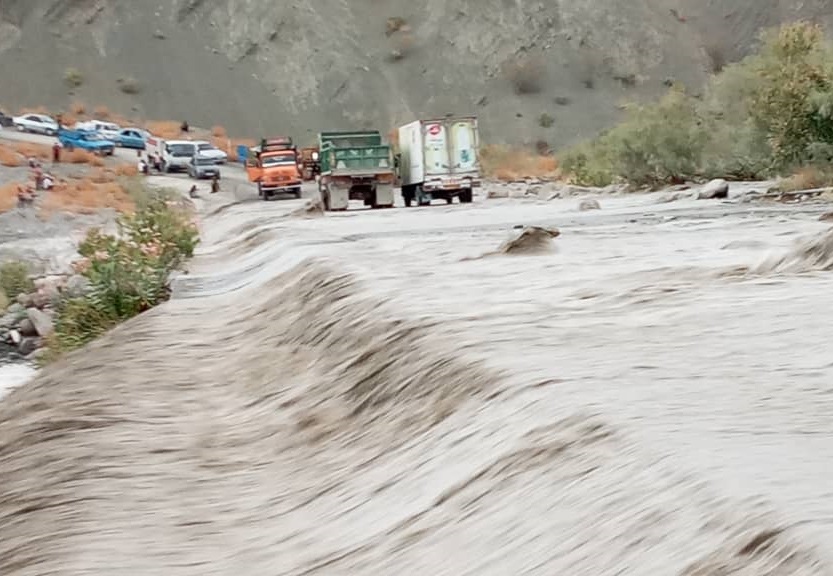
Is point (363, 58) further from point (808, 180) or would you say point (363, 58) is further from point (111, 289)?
point (111, 289)

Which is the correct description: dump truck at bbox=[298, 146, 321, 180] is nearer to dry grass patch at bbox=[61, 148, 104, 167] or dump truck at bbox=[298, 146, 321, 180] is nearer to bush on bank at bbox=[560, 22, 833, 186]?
bush on bank at bbox=[560, 22, 833, 186]

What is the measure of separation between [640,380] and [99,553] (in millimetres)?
2742

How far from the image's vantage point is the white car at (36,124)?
61406 mm

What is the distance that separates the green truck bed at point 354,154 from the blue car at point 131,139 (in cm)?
2679

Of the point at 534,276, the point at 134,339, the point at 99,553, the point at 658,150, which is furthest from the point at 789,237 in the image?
the point at 658,150

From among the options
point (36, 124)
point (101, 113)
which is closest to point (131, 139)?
point (36, 124)

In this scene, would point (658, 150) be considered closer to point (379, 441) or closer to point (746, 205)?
Result: point (746, 205)

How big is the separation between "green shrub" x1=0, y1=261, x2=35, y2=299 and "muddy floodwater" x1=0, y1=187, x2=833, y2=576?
15.4 metres

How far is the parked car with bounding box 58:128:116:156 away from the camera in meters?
57.8

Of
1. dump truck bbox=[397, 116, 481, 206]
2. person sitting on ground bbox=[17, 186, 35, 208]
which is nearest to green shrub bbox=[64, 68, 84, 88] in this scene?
person sitting on ground bbox=[17, 186, 35, 208]

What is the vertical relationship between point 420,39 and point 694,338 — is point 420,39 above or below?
above

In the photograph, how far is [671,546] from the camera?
4.14m

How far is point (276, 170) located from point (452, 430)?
37321 mm

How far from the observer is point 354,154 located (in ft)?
116
